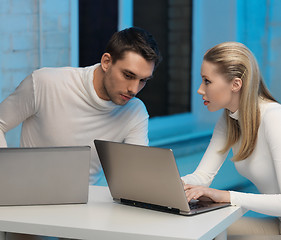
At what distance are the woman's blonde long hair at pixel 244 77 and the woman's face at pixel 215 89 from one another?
19 millimetres

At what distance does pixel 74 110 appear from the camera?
223 centimetres

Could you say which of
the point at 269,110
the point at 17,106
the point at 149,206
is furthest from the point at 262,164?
the point at 17,106

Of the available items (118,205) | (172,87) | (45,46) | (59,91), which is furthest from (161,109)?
(118,205)

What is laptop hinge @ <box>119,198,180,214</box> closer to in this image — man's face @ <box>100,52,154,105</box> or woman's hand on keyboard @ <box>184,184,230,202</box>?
woman's hand on keyboard @ <box>184,184,230,202</box>

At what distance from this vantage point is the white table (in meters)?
1.43

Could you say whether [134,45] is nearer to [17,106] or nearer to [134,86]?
[134,86]

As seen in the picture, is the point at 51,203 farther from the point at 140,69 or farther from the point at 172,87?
the point at 172,87

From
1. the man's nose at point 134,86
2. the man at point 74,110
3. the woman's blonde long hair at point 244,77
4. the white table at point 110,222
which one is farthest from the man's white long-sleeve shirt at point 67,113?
the white table at point 110,222

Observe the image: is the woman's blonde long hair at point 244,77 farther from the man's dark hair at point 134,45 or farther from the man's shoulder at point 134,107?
the man's shoulder at point 134,107

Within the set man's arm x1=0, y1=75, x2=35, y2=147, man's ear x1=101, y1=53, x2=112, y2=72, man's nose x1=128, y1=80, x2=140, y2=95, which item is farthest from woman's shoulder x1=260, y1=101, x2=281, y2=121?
man's arm x1=0, y1=75, x2=35, y2=147

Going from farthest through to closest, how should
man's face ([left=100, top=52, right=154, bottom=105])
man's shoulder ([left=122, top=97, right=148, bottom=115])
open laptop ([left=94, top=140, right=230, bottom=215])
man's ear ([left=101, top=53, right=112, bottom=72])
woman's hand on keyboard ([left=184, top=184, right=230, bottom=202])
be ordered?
man's shoulder ([left=122, top=97, right=148, bottom=115])
man's ear ([left=101, top=53, right=112, bottom=72])
man's face ([left=100, top=52, right=154, bottom=105])
woman's hand on keyboard ([left=184, top=184, right=230, bottom=202])
open laptop ([left=94, top=140, right=230, bottom=215])

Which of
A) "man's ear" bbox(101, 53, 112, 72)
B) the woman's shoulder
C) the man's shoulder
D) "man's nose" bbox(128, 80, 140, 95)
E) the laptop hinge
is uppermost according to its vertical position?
"man's ear" bbox(101, 53, 112, 72)

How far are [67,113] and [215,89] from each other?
64cm

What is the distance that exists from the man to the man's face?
0.02 meters
